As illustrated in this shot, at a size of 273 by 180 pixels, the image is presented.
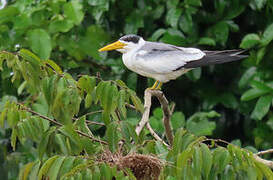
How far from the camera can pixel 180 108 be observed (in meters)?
6.42

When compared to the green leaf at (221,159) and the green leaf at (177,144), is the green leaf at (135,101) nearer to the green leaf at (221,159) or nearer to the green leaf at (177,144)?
the green leaf at (177,144)

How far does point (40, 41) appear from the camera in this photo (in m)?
5.68

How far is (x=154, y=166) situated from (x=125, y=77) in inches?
108

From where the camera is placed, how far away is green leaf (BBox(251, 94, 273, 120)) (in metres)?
5.57

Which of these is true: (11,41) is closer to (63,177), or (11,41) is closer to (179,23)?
(179,23)

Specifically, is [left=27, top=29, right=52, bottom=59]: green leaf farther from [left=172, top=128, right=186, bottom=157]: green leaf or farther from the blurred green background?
[left=172, top=128, right=186, bottom=157]: green leaf

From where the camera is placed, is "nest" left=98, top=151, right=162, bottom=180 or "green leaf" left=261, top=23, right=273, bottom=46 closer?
"nest" left=98, top=151, right=162, bottom=180

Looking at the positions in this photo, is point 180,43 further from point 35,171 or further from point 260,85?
point 35,171

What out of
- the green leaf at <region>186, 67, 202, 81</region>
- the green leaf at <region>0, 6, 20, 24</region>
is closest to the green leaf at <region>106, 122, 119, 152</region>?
the green leaf at <region>186, 67, 202, 81</region>

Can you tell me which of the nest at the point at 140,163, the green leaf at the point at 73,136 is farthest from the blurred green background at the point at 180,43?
the nest at the point at 140,163

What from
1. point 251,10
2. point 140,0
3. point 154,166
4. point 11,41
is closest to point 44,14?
point 11,41

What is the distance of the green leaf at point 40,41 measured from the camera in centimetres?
562

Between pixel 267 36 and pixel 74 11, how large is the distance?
1816 millimetres

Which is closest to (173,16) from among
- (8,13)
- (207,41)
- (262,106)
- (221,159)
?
(207,41)
